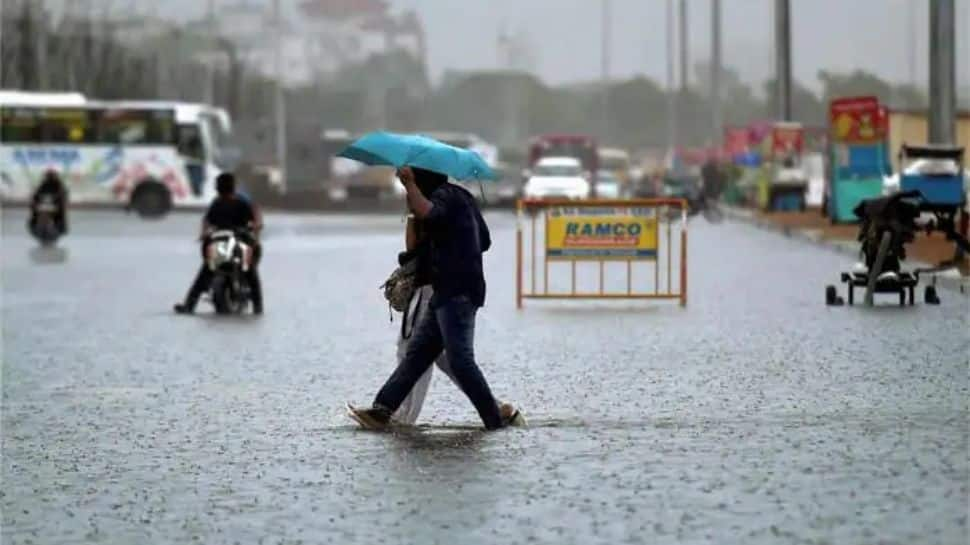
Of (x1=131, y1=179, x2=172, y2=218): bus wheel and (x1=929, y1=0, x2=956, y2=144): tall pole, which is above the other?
(x1=929, y1=0, x2=956, y2=144): tall pole

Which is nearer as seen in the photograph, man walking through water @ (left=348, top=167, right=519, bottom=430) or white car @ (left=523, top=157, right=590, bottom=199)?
man walking through water @ (left=348, top=167, right=519, bottom=430)

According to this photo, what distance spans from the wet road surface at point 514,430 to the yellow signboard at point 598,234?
0.65m

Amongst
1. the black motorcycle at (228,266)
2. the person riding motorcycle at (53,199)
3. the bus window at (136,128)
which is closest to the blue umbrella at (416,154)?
the black motorcycle at (228,266)

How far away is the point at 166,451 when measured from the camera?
12.8m

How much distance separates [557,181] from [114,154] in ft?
37.7

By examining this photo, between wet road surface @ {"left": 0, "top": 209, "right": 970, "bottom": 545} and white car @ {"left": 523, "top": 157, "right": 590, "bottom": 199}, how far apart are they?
43.8 meters

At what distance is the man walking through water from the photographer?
13.4 meters

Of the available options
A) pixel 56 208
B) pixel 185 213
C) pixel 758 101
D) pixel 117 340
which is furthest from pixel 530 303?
pixel 758 101

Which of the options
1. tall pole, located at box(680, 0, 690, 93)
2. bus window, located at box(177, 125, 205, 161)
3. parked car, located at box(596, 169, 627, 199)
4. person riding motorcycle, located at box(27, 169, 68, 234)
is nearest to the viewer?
person riding motorcycle, located at box(27, 169, 68, 234)

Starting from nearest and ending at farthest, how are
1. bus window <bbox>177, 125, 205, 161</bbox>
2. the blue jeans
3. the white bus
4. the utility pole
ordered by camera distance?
the blue jeans
the white bus
bus window <bbox>177, 125, 205, 161</bbox>
the utility pole

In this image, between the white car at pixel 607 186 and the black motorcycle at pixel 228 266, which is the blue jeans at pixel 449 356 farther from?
the white car at pixel 607 186

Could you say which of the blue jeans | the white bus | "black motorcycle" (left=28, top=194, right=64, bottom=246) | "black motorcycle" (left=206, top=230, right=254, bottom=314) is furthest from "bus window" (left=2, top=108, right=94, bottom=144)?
the blue jeans

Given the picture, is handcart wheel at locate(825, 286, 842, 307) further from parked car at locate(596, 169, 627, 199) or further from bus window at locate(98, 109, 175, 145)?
parked car at locate(596, 169, 627, 199)

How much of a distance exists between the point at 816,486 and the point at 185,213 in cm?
6310
